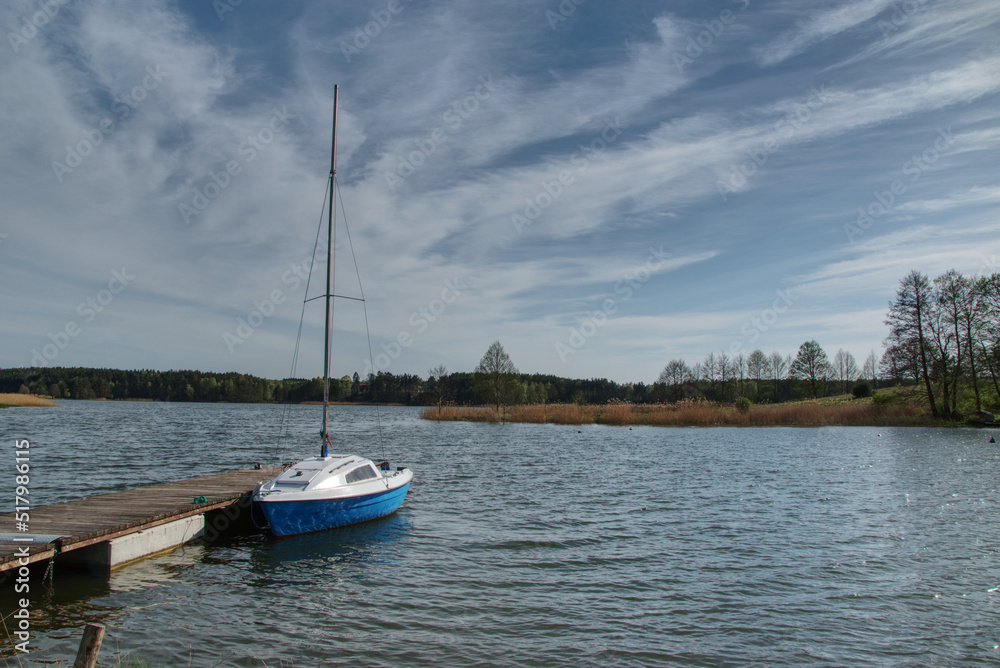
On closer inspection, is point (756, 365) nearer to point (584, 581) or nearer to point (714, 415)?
point (714, 415)

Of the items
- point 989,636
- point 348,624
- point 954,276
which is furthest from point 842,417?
point 348,624

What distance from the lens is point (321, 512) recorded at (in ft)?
53.7

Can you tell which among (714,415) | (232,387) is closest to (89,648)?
(714,415)

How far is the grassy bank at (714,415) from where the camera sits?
56094 millimetres

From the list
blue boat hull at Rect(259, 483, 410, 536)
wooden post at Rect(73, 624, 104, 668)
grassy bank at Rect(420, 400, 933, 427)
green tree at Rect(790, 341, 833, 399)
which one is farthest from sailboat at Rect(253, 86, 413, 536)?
green tree at Rect(790, 341, 833, 399)

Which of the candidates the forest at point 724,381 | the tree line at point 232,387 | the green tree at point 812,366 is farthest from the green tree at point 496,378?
the tree line at point 232,387

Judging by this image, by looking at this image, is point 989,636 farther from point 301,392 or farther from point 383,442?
point 301,392

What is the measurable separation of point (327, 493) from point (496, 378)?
62321 mm

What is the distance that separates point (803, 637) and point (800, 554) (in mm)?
5451

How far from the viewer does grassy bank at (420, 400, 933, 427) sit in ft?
184

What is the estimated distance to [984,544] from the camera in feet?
50.8

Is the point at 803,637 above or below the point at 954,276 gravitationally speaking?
below

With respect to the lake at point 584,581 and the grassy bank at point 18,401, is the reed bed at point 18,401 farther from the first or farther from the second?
the lake at point 584,581

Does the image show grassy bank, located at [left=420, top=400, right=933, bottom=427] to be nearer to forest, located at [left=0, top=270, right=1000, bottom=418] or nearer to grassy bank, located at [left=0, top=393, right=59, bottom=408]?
forest, located at [left=0, top=270, right=1000, bottom=418]
